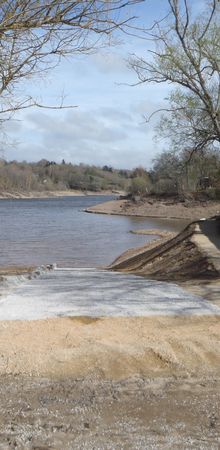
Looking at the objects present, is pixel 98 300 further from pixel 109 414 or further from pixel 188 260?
pixel 188 260

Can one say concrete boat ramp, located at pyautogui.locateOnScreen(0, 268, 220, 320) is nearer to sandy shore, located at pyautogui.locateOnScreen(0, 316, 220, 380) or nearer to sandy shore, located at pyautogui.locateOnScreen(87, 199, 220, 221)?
sandy shore, located at pyautogui.locateOnScreen(0, 316, 220, 380)

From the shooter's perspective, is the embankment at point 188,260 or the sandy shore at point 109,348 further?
the embankment at point 188,260

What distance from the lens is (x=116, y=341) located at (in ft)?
22.0

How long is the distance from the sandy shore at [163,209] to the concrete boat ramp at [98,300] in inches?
2428

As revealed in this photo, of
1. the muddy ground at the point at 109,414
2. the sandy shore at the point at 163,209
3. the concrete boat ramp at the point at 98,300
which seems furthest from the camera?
the sandy shore at the point at 163,209

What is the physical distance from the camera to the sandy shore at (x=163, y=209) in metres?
76.2

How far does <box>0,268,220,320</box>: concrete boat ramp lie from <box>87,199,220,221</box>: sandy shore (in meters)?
61.7

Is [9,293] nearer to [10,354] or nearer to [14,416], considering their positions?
[10,354]

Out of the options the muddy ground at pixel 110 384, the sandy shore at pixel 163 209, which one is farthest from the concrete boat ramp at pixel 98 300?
the sandy shore at pixel 163 209

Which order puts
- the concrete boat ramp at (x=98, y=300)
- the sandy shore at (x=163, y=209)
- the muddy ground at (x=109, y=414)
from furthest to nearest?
the sandy shore at (x=163, y=209), the concrete boat ramp at (x=98, y=300), the muddy ground at (x=109, y=414)

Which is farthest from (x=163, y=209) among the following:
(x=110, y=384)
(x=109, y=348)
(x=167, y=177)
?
(x=110, y=384)

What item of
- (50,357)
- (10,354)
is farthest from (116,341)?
(10,354)

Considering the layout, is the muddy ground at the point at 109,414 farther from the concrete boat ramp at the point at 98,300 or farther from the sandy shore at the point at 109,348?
the concrete boat ramp at the point at 98,300

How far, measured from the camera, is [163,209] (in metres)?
82.3
